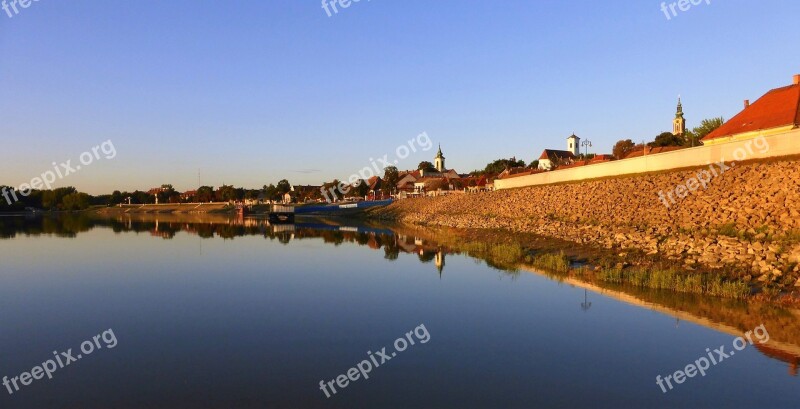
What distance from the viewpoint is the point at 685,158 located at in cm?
3662

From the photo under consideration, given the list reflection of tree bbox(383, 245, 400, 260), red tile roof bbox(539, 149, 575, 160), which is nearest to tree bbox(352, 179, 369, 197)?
red tile roof bbox(539, 149, 575, 160)

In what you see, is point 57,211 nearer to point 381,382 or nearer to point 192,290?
point 192,290

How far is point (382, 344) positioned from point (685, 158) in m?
33.7

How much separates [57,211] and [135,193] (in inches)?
1265

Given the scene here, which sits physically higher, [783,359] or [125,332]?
[125,332]

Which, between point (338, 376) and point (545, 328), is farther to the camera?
point (545, 328)

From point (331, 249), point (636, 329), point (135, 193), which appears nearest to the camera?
point (636, 329)

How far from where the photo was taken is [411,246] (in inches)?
1548

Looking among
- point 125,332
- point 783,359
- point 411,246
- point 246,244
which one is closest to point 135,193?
point 246,244

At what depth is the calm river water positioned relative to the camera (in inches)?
383

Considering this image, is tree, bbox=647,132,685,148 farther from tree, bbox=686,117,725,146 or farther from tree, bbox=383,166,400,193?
tree, bbox=383,166,400,193

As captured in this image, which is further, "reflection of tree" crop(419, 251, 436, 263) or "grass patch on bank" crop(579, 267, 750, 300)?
"reflection of tree" crop(419, 251, 436, 263)

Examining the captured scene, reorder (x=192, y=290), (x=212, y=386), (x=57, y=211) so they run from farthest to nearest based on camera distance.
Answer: (x=57, y=211), (x=192, y=290), (x=212, y=386)

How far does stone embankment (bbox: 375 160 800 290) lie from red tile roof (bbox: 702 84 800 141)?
14.1m
